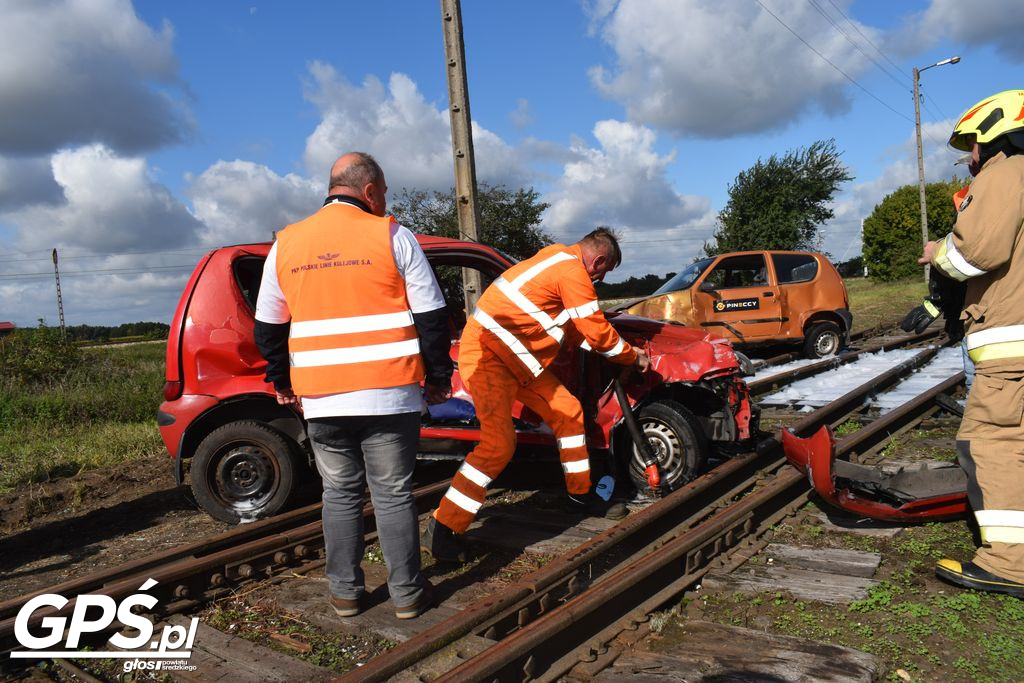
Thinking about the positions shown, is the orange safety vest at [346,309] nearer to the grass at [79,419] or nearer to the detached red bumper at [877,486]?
the detached red bumper at [877,486]

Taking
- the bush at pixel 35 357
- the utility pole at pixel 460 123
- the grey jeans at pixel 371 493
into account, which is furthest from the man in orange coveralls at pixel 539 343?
the bush at pixel 35 357

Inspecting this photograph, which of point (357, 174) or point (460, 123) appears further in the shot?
point (460, 123)

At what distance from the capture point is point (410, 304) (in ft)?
11.3

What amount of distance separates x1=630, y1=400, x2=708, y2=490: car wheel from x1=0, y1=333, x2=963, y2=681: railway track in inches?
6.2

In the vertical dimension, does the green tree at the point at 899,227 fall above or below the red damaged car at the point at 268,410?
above

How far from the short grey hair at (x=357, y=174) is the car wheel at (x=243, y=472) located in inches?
87.2

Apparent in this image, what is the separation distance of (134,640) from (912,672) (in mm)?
3252

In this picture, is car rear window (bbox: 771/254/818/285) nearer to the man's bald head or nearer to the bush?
the man's bald head

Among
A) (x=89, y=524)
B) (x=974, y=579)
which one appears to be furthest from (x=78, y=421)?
(x=974, y=579)

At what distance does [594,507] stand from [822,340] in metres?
8.96

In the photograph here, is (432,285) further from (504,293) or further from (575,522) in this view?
(575,522)

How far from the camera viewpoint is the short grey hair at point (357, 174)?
11.6 ft

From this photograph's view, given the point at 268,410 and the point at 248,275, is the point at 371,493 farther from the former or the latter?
the point at 248,275

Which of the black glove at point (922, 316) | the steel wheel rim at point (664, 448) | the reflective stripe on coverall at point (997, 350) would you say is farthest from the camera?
the steel wheel rim at point (664, 448)
